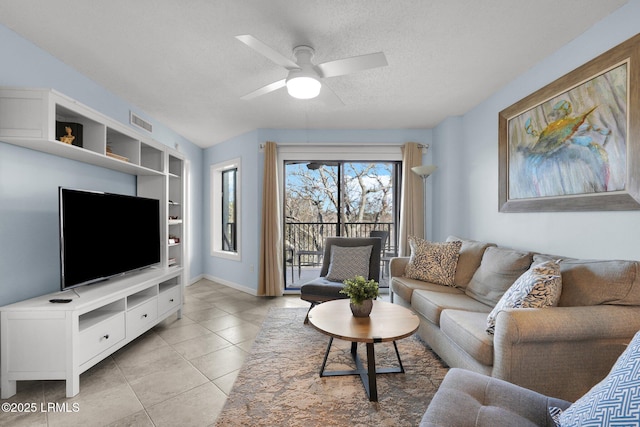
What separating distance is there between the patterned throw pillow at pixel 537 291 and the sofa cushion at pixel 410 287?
104cm

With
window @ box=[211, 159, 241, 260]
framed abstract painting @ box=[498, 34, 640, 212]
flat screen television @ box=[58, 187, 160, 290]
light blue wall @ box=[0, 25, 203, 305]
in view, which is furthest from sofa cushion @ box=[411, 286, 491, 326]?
window @ box=[211, 159, 241, 260]

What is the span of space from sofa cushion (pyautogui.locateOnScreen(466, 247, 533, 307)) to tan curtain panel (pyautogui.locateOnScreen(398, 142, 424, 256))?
5.37ft

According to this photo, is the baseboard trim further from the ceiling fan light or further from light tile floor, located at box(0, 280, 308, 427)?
the ceiling fan light

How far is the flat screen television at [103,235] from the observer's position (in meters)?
2.20

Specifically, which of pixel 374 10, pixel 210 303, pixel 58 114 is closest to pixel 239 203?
pixel 210 303

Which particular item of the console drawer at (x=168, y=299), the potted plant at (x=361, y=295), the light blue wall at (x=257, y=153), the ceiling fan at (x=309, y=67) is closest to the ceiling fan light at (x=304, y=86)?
the ceiling fan at (x=309, y=67)

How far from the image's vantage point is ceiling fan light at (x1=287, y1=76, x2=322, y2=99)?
7.14ft

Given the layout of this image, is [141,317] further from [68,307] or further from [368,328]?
[368,328]

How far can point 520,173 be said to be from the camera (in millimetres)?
2773

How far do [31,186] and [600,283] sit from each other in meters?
3.94

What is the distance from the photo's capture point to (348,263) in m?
3.53

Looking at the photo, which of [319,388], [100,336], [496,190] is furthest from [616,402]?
[100,336]

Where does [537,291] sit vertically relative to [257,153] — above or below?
below

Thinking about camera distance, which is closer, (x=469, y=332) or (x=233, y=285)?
(x=469, y=332)
